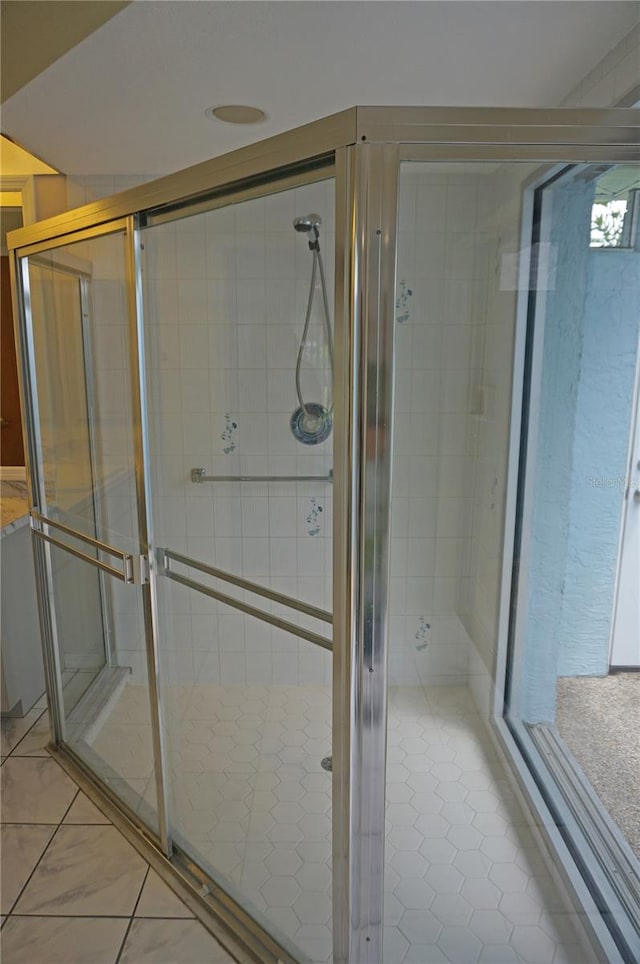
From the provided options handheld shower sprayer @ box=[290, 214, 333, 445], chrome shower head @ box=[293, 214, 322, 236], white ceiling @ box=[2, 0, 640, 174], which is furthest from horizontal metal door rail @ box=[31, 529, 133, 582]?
white ceiling @ box=[2, 0, 640, 174]

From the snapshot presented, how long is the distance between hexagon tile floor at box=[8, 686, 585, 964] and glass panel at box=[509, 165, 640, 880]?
0.93 feet

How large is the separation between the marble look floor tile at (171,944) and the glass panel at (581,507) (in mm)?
976

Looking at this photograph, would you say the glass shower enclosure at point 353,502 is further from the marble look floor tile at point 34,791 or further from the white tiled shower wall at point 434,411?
the marble look floor tile at point 34,791

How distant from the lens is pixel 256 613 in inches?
58.2

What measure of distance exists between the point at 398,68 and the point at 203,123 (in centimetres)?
70

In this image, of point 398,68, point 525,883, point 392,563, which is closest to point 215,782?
point 525,883

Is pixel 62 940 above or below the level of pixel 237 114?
below

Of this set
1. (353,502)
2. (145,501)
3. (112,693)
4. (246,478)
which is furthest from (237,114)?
(112,693)

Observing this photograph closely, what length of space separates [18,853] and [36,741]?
0.55 m

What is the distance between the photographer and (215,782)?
1.72 metres

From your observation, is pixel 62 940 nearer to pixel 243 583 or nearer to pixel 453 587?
pixel 243 583

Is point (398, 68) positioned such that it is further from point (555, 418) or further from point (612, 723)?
point (612, 723)

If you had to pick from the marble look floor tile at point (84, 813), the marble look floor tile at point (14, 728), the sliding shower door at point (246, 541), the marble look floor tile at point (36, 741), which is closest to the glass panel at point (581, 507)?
the sliding shower door at point (246, 541)

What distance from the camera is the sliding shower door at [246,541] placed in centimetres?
143
